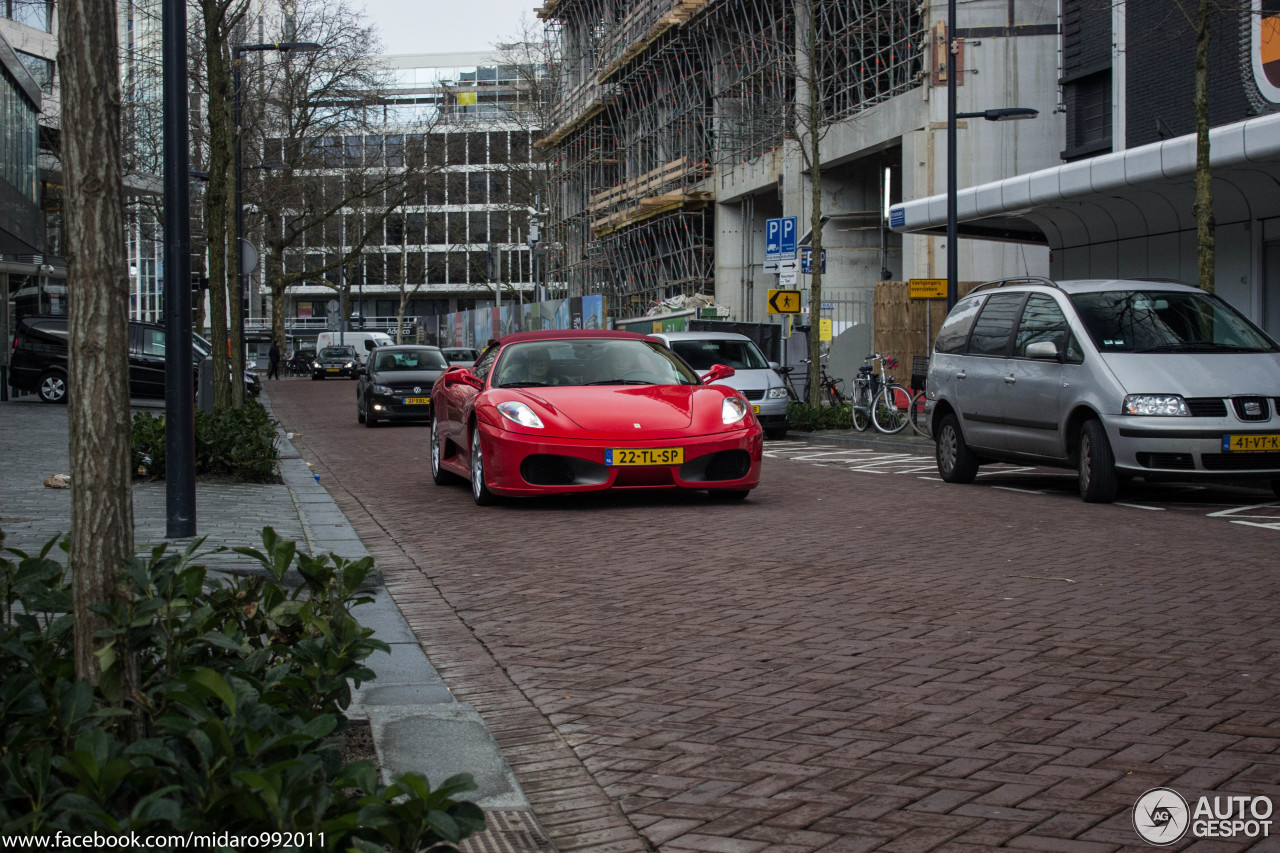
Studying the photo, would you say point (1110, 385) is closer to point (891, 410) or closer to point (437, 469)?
point (437, 469)

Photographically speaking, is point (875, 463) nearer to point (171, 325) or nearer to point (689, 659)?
point (171, 325)

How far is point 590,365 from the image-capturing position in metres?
11.1

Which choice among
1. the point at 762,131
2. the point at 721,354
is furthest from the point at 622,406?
the point at 762,131

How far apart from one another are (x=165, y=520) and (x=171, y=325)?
1.32 metres

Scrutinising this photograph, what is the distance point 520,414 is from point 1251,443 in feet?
17.6

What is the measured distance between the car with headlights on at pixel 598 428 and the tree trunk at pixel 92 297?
21.4ft

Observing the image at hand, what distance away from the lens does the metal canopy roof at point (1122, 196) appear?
17000 mm

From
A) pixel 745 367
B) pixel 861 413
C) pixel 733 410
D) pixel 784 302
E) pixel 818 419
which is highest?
pixel 784 302

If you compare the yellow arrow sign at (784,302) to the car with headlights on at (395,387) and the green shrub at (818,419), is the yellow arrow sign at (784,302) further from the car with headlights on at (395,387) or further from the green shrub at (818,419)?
the car with headlights on at (395,387)

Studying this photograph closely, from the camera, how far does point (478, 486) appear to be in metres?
10.5

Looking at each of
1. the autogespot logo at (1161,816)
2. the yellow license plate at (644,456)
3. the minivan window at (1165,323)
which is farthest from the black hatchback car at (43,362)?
the autogespot logo at (1161,816)

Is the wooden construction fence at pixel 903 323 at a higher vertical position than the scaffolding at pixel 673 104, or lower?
lower

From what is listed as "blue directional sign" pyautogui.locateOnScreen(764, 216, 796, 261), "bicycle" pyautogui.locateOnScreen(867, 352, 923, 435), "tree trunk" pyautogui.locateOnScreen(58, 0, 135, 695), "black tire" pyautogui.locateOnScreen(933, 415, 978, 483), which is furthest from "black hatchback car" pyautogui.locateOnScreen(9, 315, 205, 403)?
"tree trunk" pyautogui.locateOnScreen(58, 0, 135, 695)

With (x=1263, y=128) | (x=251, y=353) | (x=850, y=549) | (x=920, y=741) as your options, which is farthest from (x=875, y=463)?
(x=251, y=353)
